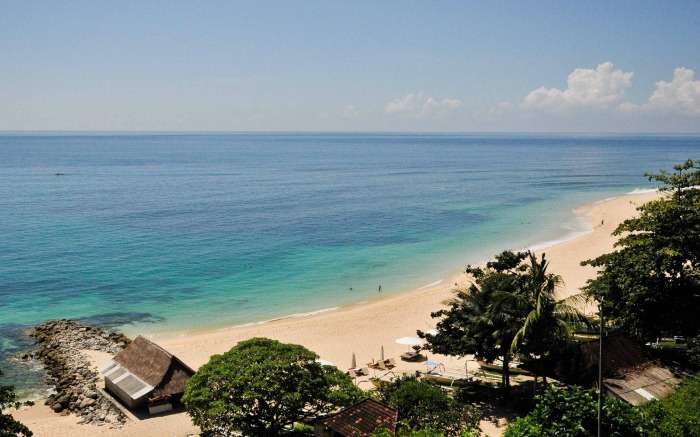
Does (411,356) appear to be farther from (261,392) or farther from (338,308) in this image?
(338,308)

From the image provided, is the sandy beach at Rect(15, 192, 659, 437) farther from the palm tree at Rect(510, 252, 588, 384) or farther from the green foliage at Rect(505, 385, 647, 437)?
the green foliage at Rect(505, 385, 647, 437)

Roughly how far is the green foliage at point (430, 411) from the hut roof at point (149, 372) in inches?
457

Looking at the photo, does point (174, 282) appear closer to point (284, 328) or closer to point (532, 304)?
point (284, 328)

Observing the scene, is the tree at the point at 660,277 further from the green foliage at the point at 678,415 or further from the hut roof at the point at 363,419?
the hut roof at the point at 363,419

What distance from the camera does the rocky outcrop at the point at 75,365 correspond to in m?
25.6

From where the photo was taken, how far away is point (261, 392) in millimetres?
18453

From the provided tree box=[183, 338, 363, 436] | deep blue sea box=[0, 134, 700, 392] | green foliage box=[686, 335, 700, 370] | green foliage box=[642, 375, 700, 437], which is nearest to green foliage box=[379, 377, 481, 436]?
tree box=[183, 338, 363, 436]

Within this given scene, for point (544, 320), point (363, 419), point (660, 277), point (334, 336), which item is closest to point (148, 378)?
point (334, 336)

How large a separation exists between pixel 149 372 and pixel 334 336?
12650 mm

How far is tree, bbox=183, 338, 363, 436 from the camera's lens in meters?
18.5

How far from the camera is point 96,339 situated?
114 ft

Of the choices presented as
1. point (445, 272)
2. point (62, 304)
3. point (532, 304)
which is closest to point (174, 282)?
point (62, 304)

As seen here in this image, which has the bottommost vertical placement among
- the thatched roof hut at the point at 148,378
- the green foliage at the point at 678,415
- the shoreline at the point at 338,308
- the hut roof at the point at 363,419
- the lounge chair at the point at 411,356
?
the shoreline at the point at 338,308

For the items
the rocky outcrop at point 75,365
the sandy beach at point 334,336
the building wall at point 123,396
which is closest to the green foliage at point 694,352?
the sandy beach at point 334,336
